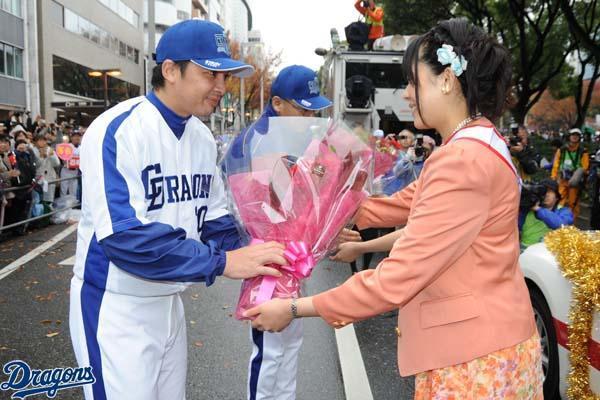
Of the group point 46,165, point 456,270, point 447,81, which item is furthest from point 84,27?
point 456,270

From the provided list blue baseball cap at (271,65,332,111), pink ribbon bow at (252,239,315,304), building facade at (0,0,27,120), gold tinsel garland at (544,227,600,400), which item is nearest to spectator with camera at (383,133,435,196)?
blue baseball cap at (271,65,332,111)

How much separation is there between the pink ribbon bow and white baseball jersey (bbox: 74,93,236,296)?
0.64 ft

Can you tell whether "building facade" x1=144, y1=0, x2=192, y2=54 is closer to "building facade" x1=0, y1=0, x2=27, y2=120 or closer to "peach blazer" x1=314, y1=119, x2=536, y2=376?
"building facade" x1=0, y1=0, x2=27, y2=120

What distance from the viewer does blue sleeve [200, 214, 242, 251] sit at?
8.95 ft

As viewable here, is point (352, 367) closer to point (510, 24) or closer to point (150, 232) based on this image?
point (150, 232)

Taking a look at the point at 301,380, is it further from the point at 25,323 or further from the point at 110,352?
the point at 25,323

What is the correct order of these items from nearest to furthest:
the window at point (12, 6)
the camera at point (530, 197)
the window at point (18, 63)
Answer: the camera at point (530, 197) < the window at point (12, 6) < the window at point (18, 63)

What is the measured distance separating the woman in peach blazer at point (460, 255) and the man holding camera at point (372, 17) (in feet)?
39.7

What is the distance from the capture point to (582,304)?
3074 millimetres

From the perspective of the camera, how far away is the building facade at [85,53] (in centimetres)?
2978

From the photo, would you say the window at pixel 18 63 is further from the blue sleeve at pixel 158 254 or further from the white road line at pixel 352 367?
the blue sleeve at pixel 158 254

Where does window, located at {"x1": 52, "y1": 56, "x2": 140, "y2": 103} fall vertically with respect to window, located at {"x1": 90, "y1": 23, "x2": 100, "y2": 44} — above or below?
below

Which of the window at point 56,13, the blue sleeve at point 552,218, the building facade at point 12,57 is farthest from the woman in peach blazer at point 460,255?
the window at point 56,13

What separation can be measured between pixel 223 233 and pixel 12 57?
29.2 m
